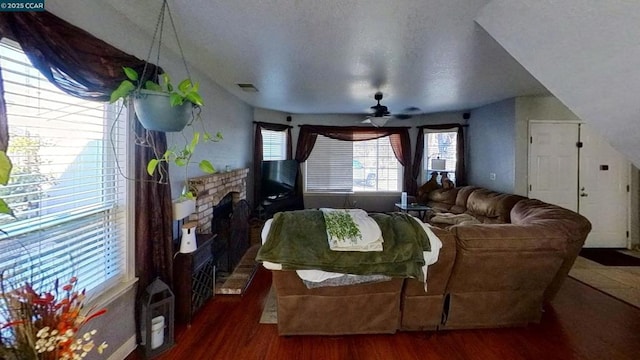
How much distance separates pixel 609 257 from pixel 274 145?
604cm

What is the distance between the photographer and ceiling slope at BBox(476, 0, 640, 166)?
1.45 m

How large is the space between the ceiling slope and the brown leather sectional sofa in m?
0.93

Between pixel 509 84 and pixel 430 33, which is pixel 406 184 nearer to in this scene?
pixel 509 84

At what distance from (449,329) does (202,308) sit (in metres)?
2.35

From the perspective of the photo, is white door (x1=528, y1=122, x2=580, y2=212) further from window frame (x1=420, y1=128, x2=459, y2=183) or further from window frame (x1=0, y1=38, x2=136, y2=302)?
window frame (x1=0, y1=38, x2=136, y2=302)

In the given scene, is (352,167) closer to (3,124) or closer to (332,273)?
(332,273)

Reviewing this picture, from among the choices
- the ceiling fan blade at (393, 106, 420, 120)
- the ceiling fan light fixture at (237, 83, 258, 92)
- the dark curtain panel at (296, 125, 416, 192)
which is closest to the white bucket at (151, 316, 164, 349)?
the ceiling fan light fixture at (237, 83, 258, 92)

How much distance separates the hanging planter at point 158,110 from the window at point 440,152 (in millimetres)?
5207

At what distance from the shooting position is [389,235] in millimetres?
2242

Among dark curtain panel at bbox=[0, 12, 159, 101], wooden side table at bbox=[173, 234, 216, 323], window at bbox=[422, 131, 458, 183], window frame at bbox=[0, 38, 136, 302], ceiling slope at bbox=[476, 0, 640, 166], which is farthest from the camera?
window at bbox=[422, 131, 458, 183]

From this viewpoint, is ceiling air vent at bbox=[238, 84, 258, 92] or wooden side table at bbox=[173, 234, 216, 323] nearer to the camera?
wooden side table at bbox=[173, 234, 216, 323]

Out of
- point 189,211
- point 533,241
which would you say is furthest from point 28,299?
point 533,241

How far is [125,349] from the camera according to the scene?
215 centimetres

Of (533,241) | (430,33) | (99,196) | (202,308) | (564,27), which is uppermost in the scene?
(430,33)
